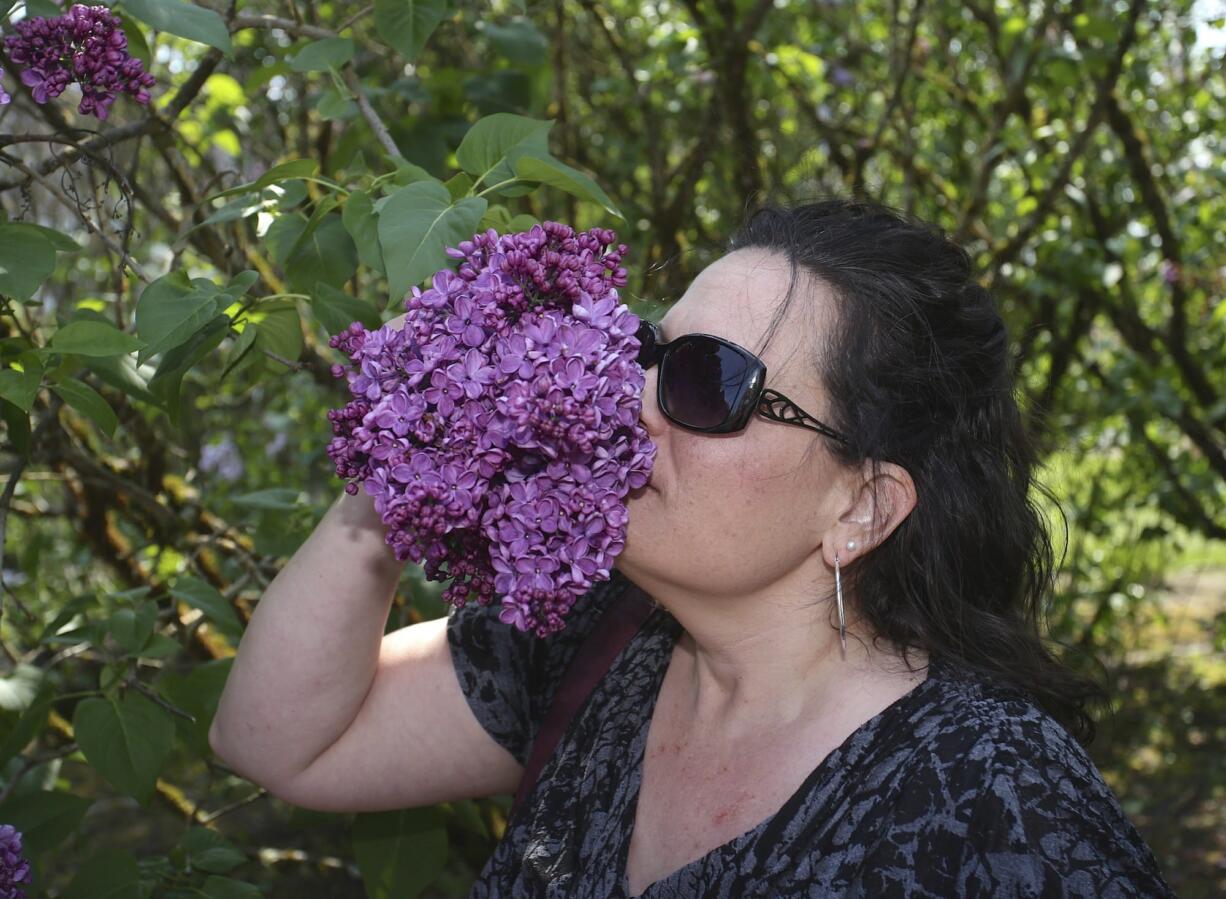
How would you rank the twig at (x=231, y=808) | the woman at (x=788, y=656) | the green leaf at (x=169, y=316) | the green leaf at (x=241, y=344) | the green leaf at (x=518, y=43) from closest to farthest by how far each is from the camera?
the woman at (x=788, y=656)
the green leaf at (x=169, y=316)
the green leaf at (x=241, y=344)
the twig at (x=231, y=808)
the green leaf at (x=518, y=43)

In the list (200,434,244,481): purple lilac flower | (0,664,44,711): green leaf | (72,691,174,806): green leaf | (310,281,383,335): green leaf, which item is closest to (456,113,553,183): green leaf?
(310,281,383,335): green leaf

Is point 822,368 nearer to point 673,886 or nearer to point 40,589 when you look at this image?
point 673,886

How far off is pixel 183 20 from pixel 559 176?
2.09 ft

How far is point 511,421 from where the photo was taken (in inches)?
63.3

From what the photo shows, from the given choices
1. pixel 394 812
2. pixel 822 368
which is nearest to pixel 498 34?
pixel 822 368

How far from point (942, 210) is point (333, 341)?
15.3 ft

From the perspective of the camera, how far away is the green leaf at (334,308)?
2.13 meters

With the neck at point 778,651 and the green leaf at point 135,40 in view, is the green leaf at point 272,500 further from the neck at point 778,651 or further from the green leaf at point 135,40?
Answer: the neck at point 778,651

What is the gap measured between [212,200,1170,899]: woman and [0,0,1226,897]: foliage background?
0.32 meters

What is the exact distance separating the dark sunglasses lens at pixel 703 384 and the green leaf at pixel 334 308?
578 mm

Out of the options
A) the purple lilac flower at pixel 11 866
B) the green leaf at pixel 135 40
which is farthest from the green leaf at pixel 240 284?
the purple lilac flower at pixel 11 866

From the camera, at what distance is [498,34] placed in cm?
333

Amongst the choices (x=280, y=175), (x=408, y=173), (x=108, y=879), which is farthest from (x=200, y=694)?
(x=408, y=173)

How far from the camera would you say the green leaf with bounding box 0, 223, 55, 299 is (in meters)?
1.96
